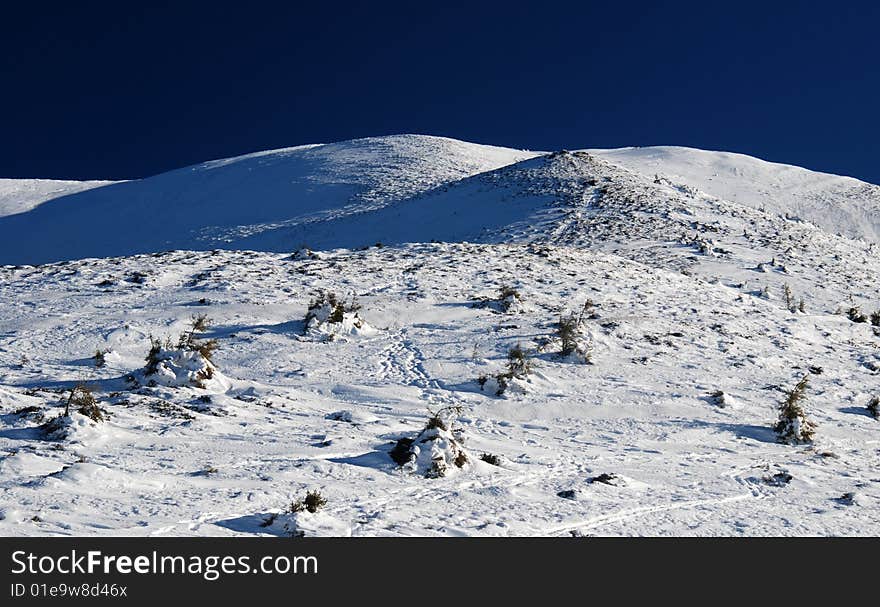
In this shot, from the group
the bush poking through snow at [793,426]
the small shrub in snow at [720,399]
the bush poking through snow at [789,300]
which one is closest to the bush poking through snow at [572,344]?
the small shrub in snow at [720,399]

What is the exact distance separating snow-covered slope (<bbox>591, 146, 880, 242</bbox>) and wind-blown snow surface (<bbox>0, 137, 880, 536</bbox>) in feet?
96.9

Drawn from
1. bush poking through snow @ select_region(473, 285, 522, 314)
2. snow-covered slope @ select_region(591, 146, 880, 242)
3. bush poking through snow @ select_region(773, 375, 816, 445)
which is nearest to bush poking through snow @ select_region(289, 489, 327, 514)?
bush poking through snow @ select_region(773, 375, 816, 445)

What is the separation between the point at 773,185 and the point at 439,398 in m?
57.3

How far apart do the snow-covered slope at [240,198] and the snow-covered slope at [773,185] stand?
15545 mm

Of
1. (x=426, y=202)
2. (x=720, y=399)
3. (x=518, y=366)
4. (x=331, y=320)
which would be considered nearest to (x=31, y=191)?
(x=426, y=202)

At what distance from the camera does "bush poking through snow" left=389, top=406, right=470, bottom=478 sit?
7.70 meters

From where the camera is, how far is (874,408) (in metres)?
11.4

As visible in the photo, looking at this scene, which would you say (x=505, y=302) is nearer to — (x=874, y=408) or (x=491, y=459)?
(x=874, y=408)

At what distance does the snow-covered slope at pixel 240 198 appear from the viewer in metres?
48.3

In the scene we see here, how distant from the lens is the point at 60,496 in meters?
6.21

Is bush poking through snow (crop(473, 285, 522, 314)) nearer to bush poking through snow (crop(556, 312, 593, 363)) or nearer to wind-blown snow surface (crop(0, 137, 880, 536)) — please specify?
wind-blown snow surface (crop(0, 137, 880, 536))

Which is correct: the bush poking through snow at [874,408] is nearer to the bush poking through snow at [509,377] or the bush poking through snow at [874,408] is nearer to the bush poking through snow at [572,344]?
the bush poking through snow at [572,344]
